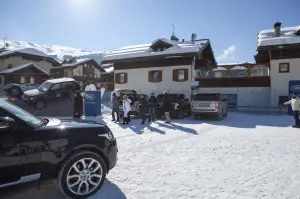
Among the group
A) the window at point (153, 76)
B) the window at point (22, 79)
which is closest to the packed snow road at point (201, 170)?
the window at point (153, 76)

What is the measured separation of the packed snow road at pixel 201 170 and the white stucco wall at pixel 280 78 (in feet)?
42.3

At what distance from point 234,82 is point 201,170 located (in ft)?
61.2

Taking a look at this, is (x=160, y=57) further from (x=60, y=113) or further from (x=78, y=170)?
(x=78, y=170)

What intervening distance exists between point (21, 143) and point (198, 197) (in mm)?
2905

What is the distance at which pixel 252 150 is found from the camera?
6.97m

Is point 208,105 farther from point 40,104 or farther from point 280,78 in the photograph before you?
point 40,104

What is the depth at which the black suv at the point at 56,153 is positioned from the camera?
3150 millimetres

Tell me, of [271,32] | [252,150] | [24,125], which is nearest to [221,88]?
[271,32]

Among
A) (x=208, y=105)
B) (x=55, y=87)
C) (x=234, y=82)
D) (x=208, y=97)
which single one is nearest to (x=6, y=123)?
(x=208, y=105)

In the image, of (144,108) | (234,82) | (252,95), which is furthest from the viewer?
(234,82)

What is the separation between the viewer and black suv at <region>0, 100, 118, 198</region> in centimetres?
315

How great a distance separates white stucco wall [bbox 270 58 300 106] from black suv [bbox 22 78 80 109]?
1776cm

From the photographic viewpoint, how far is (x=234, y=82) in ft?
72.6

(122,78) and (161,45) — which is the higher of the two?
(161,45)
